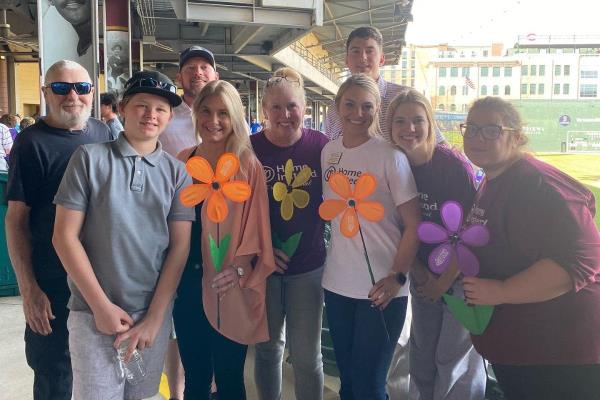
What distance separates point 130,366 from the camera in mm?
1866

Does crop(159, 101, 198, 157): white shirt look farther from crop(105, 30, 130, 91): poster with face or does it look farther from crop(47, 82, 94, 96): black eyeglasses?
crop(105, 30, 130, 91): poster with face

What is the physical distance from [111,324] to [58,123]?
0.94 m

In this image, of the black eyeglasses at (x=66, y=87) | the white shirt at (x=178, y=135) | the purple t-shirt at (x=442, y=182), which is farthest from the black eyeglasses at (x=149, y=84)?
the purple t-shirt at (x=442, y=182)

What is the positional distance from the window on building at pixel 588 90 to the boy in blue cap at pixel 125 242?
73.4 inches

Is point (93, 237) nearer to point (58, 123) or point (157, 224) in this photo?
point (157, 224)

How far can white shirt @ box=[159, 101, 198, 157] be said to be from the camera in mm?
2600

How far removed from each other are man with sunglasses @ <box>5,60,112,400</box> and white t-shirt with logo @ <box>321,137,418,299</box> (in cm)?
117

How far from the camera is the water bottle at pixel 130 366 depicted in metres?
1.82

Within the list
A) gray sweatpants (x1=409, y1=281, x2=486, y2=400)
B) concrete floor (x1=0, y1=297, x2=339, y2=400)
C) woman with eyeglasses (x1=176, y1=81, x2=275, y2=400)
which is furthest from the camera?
concrete floor (x1=0, y1=297, x2=339, y2=400)

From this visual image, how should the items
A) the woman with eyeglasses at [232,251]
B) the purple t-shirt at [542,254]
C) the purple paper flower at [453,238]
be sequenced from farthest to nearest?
the woman with eyeglasses at [232,251] < the purple paper flower at [453,238] < the purple t-shirt at [542,254]

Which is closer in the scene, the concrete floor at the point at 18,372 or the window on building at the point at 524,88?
the window on building at the point at 524,88

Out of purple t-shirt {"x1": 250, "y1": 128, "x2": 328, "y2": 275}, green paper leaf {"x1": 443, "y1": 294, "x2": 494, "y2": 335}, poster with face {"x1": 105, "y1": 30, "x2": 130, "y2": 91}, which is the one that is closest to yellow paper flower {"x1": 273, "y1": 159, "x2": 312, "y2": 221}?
purple t-shirt {"x1": 250, "y1": 128, "x2": 328, "y2": 275}

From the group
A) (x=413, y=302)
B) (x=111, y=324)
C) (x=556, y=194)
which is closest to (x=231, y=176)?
(x=111, y=324)

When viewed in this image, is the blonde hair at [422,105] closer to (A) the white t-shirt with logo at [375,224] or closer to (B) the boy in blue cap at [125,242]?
(A) the white t-shirt with logo at [375,224]
